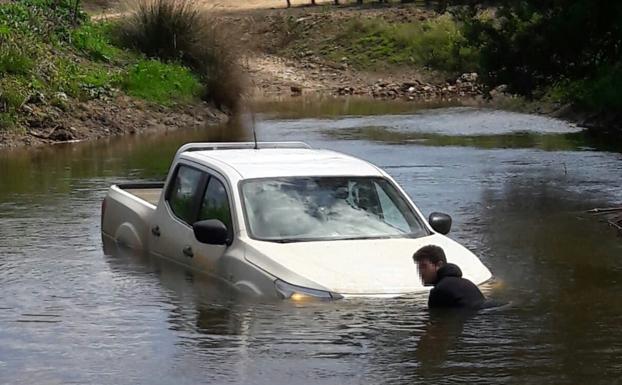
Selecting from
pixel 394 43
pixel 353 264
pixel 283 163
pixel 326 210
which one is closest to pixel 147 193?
pixel 283 163

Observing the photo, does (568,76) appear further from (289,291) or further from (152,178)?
(289,291)

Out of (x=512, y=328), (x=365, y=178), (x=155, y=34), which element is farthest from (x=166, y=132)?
(x=512, y=328)

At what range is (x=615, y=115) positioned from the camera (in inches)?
1240

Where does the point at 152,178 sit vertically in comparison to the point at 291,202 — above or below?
below

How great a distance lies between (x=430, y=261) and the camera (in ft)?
29.4

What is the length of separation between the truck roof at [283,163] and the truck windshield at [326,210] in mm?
106

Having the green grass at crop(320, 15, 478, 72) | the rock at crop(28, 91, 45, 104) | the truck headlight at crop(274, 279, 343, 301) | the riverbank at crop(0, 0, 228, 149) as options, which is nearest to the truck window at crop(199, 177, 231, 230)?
the truck headlight at crop(274, 279, 343, 301)

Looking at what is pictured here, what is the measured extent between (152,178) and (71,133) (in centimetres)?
754

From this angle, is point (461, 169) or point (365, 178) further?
point (461, 169)

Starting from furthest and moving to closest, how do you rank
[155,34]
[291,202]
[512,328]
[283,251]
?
[155,34] < [291,202] < [283,251] < [512,328]

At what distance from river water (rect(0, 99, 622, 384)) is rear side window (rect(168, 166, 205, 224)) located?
1.63 feet

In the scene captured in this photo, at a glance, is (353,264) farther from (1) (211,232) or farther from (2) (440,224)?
(2) (440,224)

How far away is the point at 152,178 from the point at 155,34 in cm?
1586

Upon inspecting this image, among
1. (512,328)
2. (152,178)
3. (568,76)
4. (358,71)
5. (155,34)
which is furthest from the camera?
(358,71)
